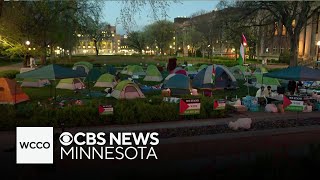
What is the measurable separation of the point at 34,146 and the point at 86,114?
4248 mm

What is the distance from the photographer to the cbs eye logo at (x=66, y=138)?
1080cm

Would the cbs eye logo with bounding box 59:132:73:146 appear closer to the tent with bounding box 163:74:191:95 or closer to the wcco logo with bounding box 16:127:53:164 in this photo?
the wcco logo with bounding box 16:127:53:164

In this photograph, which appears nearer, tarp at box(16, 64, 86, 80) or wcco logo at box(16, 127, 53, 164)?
wcco logo at box(16, 127, 53, 164)

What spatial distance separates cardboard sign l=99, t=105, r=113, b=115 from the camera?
42.5ft

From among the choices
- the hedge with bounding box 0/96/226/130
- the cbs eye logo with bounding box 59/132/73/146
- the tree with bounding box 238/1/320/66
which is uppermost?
the tree with bounding box 238/1/320/66

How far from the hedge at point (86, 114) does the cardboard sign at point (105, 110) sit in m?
0.22

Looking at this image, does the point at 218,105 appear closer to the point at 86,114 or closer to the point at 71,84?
the point at 86,114

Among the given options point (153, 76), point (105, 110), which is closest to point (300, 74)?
point (105, 110)

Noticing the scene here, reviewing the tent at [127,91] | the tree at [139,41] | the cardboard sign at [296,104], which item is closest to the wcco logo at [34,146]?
the tent at [127,91]

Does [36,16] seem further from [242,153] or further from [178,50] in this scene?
[178,50]

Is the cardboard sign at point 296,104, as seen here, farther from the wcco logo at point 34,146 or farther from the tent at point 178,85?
the wcco logo at point 34,146

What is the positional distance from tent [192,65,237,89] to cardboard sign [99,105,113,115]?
1120 centimetres

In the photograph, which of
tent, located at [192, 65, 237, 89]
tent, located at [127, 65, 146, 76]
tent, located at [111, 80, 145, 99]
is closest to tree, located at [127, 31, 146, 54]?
tent, located at [127, 65, 146, 76]

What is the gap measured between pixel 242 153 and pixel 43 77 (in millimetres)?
10438
